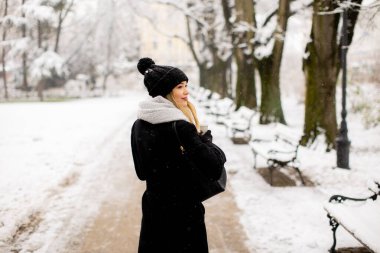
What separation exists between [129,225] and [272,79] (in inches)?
389

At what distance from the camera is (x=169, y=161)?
2617 millimetres

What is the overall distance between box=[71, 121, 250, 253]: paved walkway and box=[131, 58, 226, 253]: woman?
237cm

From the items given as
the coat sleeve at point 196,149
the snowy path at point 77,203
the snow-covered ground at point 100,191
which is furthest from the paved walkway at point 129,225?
the coat sleeve at point 196,149

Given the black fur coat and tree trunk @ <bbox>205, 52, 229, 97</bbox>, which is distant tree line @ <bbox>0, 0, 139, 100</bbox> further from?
the black fur coat

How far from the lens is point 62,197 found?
7.33 meters

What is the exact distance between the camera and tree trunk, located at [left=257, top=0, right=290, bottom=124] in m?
13.8

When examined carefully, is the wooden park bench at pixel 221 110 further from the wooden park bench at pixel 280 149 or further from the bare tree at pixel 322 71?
the wooden park bench at pixel 280 149

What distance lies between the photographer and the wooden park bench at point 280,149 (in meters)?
7.79

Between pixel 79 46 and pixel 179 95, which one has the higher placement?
pixel 79 46

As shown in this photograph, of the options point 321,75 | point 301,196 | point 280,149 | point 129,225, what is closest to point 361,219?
point 301,196

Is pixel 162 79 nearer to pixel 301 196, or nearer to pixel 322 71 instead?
pixel 301 196

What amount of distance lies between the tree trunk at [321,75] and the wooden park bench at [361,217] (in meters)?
5.45

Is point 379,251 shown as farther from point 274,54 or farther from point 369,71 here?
point 369,71

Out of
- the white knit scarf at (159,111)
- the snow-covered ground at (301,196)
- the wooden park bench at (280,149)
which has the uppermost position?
the white knit scarf at (159,111)
